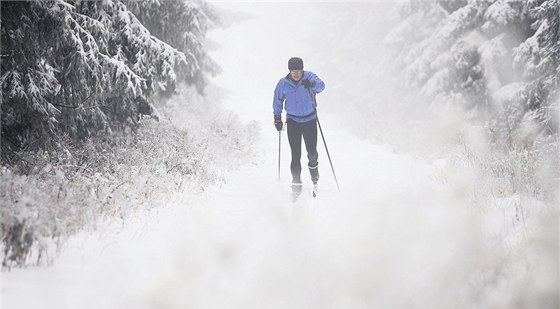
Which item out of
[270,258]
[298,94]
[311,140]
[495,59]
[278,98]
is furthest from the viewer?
[495,59]

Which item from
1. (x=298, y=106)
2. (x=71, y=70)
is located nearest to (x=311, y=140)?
(x=298, y=106)

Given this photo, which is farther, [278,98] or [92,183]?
[278,98]

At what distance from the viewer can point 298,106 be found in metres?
6.70

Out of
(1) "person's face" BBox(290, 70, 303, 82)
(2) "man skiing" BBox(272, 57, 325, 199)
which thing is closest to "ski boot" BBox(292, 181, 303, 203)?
(2) "man skiing" BBox(272, 57, 325, 199)

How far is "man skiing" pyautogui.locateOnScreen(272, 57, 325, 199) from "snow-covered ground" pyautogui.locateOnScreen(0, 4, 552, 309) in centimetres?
87

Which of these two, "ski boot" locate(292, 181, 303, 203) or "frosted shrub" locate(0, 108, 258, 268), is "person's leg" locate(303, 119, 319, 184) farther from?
"frosted shrub" locate(0, 108, 258, 268)

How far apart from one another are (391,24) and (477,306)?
20470mm

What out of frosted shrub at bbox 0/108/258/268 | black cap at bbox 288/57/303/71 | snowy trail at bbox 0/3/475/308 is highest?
black cap at bbox 288/57/303/71

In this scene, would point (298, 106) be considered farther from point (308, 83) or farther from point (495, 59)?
point (495, 59)

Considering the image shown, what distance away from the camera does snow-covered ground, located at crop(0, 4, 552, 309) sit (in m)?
3.14

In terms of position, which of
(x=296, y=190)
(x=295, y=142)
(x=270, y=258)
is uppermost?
(x=295, y=142)

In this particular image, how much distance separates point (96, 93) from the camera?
258 inches

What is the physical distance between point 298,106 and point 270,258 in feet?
11.3

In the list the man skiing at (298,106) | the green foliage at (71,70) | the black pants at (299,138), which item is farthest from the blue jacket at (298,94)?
the green foliage at (71,70)
